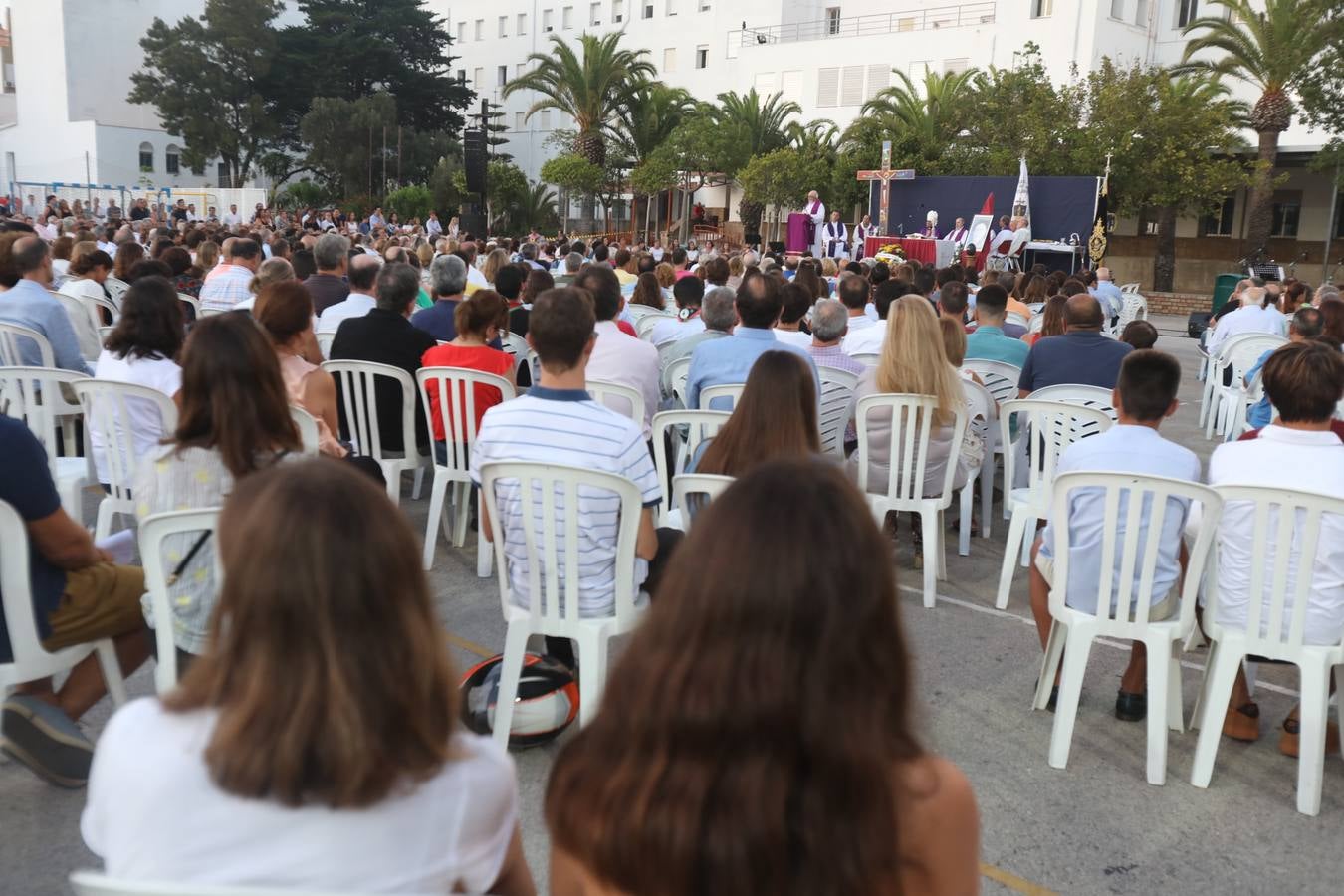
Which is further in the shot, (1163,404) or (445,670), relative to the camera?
(1163,404)

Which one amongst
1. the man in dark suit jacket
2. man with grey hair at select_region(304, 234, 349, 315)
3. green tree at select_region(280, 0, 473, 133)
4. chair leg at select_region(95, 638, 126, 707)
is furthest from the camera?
green tree at select_region(280, 0, 473, 133)

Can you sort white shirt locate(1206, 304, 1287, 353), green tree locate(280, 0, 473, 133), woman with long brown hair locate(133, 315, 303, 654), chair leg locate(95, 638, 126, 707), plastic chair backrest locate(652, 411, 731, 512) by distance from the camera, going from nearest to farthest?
woman with long brown hair locate(133, 315, 303, 654)
chair leg locate(95, 638, 126, 707)
plastic chair backrest locate(652, 411, 731, 512)
white shirt locate(1206, 304, 1287, 353)
green tree locate(280, 0, 473, 133)

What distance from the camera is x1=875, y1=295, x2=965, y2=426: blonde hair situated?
4801 mm

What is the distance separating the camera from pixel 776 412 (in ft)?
11.4

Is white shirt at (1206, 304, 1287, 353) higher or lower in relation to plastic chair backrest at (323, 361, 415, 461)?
higher

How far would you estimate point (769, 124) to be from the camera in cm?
3503

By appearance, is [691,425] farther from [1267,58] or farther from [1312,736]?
[1267,58]

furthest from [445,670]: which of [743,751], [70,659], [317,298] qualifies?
[317,298]

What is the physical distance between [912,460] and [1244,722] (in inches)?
68.3

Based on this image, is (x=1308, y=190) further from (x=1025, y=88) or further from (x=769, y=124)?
(x=769, y=124)

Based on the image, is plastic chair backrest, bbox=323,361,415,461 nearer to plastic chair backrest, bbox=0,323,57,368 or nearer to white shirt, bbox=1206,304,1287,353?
plastic chair backrest, bbox=0,323,57,368

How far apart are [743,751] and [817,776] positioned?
0.09 m

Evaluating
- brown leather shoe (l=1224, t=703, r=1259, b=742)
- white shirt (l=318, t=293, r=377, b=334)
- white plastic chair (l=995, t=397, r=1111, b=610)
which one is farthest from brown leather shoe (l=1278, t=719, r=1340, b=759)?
white shirt (l=318, t=293, r=377, b=334)

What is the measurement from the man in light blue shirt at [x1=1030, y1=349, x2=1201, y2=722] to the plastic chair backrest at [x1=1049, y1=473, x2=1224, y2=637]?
0.01 m
